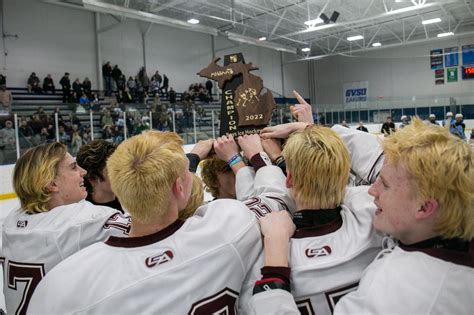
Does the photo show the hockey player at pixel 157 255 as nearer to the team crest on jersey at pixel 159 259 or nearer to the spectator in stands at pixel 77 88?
the team crest on jersey at pixel 159 259

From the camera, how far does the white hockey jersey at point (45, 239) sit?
1.43 meters

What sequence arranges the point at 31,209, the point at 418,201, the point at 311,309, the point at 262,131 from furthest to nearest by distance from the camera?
the point at 262,131, the point at 31,209, the point at 311,309, the point at 418,201

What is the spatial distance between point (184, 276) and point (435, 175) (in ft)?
2.11

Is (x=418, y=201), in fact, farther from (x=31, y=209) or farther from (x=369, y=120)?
(x=369, y=120)

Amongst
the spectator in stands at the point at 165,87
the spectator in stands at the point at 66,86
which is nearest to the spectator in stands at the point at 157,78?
the spectator in stands at the point at 165,87

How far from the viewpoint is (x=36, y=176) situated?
1639 millimetres

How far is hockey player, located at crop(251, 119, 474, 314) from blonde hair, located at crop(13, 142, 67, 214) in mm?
1010

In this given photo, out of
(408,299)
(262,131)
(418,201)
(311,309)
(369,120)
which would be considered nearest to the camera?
(408,299)

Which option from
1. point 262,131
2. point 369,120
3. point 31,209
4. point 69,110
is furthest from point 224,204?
point 369,120

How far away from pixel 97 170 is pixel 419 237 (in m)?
1.55

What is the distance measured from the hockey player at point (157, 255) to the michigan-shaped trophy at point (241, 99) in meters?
0.67

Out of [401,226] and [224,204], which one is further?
[224,204]

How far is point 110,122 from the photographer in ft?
27.0

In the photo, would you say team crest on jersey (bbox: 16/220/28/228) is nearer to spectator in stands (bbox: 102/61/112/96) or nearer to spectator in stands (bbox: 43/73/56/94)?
spectator in stands (bbox: 43/73/56/94)
